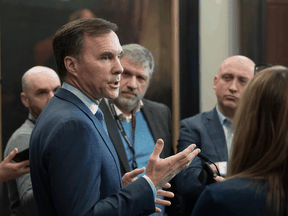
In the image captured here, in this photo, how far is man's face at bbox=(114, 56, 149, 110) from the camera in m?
2.35

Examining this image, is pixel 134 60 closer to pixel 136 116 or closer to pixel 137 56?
pixel 137 56

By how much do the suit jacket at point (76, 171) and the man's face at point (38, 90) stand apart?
4.16 feet

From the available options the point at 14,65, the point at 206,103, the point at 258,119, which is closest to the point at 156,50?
the point at 206,103

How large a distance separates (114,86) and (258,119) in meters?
0.65

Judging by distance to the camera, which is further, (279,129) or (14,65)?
(14,65)

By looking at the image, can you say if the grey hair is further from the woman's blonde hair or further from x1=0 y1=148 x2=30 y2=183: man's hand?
the woman's blonde hair

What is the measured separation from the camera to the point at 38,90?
2475 millimetres

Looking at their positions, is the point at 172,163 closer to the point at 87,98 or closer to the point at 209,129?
the point at 87,98

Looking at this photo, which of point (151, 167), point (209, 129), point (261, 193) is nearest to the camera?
point (261, 193)

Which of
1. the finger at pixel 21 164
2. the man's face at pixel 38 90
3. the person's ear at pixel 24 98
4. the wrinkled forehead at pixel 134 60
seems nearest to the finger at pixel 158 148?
the finger at pixel 21 164

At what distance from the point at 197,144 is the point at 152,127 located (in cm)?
36

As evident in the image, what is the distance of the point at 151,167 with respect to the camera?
1.26 metres

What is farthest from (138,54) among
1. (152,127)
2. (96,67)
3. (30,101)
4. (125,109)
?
(96,67)

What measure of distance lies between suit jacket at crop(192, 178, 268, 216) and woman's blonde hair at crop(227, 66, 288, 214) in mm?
21
